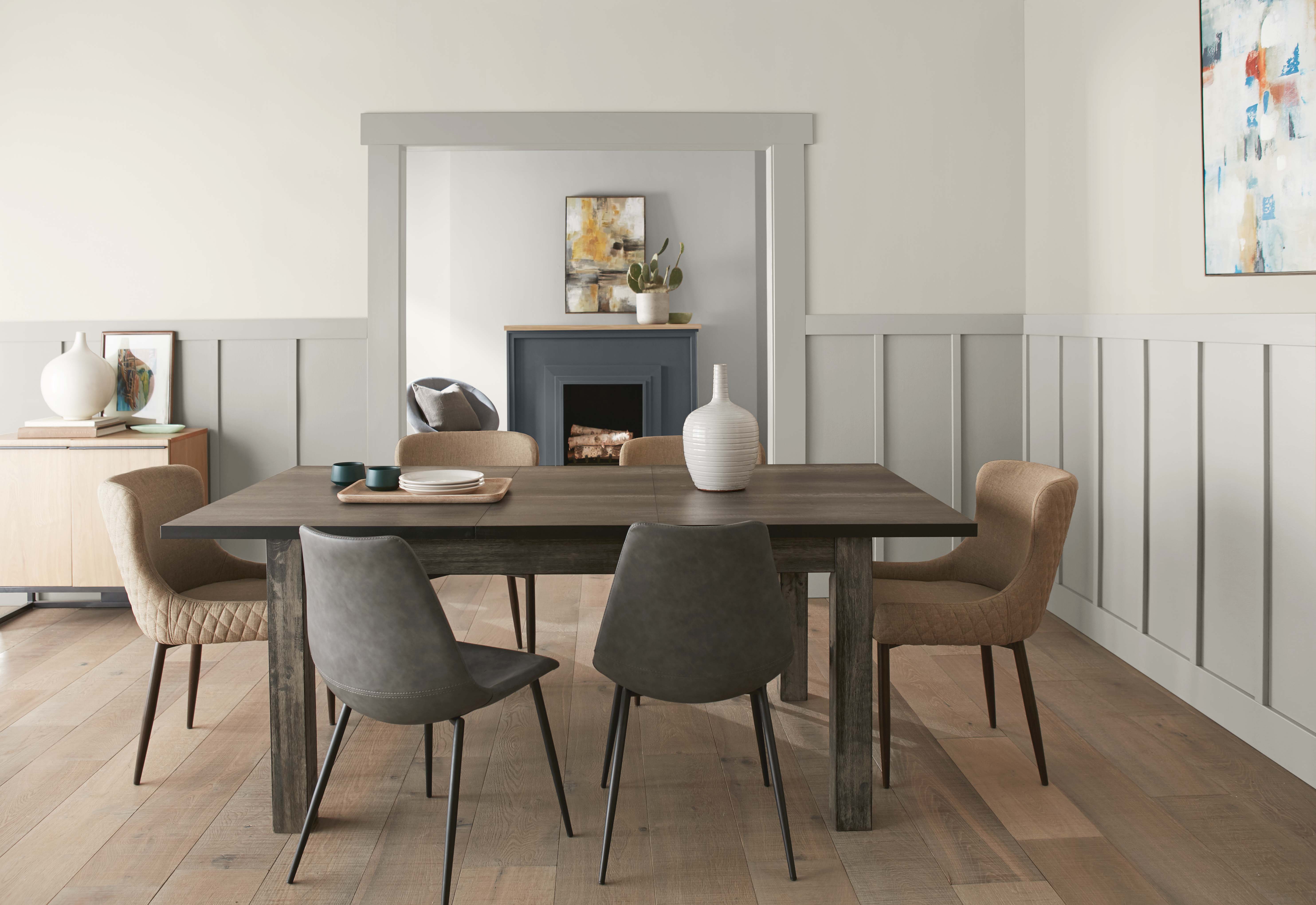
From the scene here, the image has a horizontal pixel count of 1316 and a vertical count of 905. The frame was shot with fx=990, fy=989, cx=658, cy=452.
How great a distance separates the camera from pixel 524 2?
427 cm

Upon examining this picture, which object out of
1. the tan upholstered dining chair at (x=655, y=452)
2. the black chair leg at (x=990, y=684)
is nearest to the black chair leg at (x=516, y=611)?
the tan upholstered dining chair at (x=655, y=452)

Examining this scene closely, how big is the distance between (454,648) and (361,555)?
0.27 meters

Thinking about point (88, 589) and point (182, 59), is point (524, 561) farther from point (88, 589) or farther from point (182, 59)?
point (182, 59)

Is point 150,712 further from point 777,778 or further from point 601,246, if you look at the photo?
point 601,246

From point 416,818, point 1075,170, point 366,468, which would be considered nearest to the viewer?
point 416,818

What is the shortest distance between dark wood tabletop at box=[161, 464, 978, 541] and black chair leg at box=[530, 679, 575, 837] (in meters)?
0.39

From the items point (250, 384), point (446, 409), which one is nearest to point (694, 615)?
point (250, 384)

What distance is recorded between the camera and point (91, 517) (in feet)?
13.0

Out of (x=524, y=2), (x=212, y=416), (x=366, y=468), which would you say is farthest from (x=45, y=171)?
(x=366, y=468)

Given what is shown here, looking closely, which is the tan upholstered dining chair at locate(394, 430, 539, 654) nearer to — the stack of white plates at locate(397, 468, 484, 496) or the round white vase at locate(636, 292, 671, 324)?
the stack of white plates at locate(397, 468, 484, 496)

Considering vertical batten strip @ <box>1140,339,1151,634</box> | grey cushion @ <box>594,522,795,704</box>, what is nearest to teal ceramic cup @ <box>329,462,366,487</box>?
grey cushion @ <box>594,522,795,704</box>

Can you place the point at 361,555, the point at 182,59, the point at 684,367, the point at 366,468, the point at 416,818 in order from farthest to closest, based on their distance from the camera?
the point at 684,367 < the point at 182,59 < the point at 366,468 < the point at 416,818 < the point at 361,555

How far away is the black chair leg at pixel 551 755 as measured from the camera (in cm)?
226

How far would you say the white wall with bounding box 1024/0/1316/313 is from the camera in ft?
10.1
